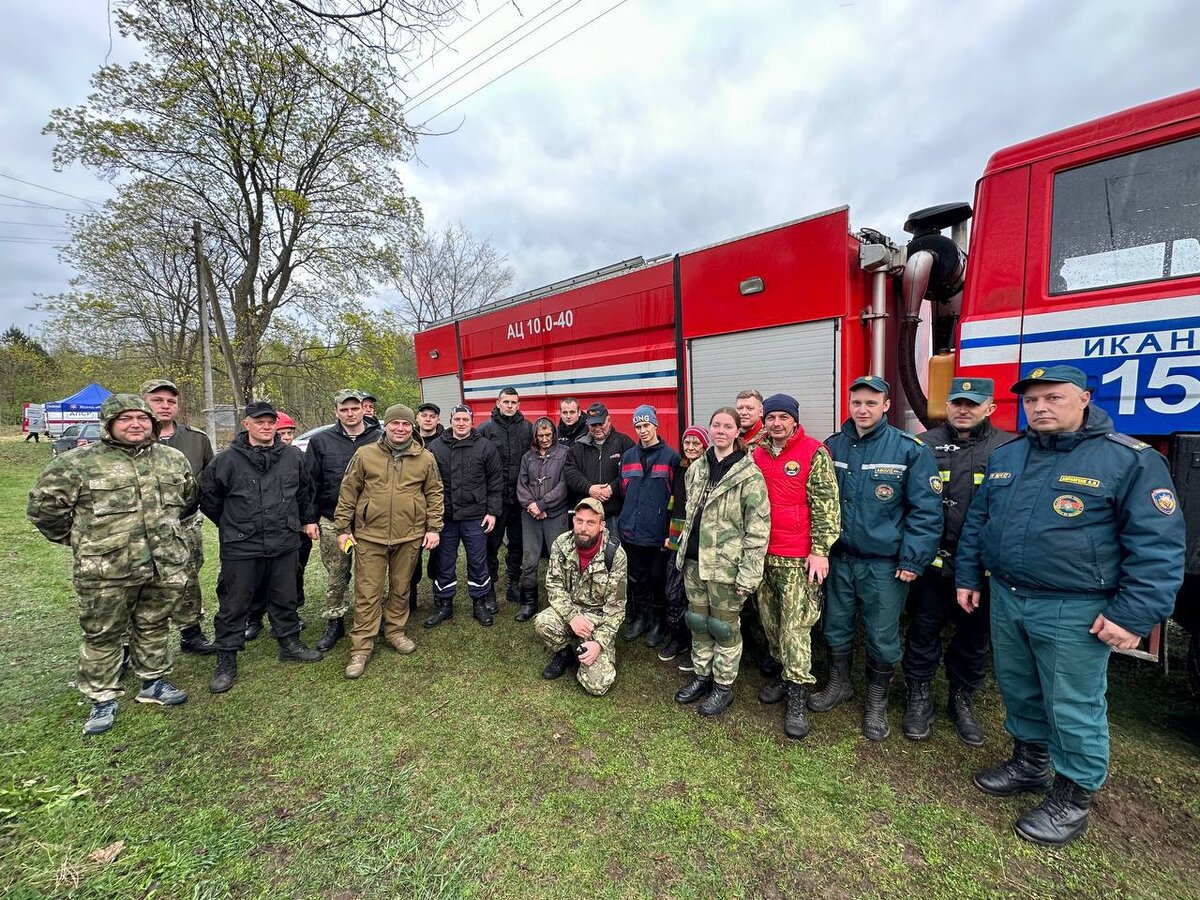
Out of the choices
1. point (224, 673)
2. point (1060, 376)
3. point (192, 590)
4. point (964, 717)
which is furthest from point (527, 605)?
point (1060, 376)

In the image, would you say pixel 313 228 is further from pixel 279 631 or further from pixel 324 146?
pixel 279 631

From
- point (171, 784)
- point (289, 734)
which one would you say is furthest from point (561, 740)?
point (171, 784)

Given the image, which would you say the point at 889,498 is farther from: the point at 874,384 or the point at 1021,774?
the point at 1021,774

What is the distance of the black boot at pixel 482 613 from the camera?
13.2 ft

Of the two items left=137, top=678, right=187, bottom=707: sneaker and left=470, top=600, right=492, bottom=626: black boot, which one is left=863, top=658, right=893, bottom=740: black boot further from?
left=137, top=678, right=187, bottom=707: sneaker

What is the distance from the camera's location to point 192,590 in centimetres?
344

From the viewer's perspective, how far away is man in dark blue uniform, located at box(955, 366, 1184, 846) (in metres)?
1.75

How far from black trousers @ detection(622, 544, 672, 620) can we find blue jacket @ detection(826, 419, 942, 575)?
1313 mm

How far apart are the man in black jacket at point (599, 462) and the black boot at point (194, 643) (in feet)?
9.49

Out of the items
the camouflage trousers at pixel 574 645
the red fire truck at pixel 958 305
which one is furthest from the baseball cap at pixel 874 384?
the camouflage trousers at pixel 574 645

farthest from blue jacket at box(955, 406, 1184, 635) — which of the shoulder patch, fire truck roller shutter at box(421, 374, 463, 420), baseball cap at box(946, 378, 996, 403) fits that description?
fire truck roller shutter at box(421, 374, 463, 420)

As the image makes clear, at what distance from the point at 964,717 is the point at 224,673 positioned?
436cm

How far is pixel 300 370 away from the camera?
14.5 m

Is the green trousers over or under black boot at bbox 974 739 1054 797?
over
